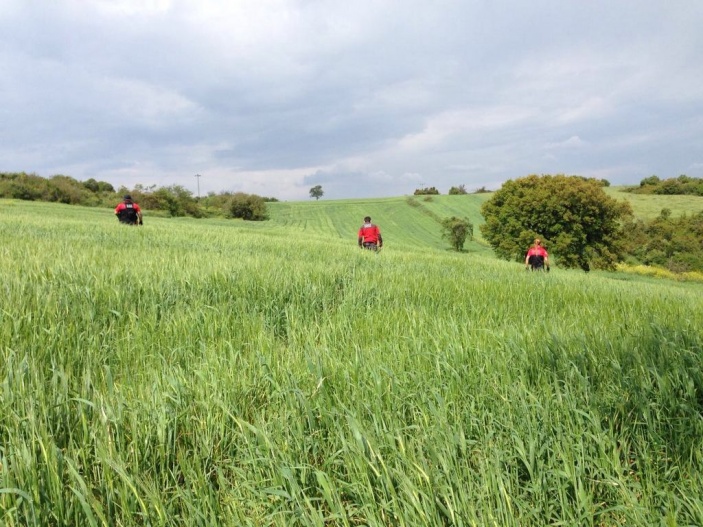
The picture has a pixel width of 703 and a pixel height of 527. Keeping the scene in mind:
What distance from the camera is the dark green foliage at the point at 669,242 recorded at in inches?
2025

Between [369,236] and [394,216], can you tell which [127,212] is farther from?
[394,216]

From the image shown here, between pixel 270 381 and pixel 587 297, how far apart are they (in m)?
4.65

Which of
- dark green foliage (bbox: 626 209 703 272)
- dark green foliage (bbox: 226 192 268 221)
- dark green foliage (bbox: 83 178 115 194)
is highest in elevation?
dark green foliage (bbox: 83 178 115 194)

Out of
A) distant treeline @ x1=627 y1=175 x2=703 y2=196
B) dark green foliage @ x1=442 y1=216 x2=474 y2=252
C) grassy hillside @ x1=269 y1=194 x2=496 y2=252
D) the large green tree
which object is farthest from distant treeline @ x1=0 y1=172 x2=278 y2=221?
distant treeline @ x1=627 y1=175 x2=703 y2=196

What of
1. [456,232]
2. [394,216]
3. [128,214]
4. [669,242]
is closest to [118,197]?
[394,216]

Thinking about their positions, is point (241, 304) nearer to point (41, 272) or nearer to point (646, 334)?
point (41, 272)

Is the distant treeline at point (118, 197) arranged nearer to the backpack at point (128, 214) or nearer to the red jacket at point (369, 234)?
the backpack at point (128, 214)

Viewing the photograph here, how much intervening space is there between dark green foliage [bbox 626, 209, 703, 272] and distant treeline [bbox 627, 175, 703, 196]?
39.2 meters

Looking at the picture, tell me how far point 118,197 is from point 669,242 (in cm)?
11077

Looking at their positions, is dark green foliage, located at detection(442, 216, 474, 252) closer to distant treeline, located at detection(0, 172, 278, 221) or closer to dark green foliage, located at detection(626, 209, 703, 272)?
dark green foliage, located at detection(626, 209, 703, 272)

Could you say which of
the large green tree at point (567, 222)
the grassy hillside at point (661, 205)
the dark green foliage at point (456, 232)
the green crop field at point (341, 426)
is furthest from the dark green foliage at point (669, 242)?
the green crop field at point (341, 426)

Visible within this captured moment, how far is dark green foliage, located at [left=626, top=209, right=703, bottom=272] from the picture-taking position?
51.4m

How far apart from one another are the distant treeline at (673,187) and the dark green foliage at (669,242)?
129 ft

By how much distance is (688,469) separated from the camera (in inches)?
46.9
